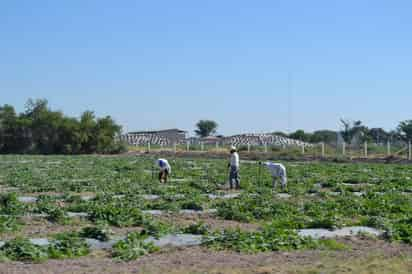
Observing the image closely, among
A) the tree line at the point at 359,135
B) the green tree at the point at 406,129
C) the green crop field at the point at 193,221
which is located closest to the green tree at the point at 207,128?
the tree line at the point at 359,135

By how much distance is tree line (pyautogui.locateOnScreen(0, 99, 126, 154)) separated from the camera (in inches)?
2830

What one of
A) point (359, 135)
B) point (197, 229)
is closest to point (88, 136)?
point (359, 135)

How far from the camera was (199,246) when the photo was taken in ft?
37.8

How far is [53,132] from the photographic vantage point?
74188 millimetres

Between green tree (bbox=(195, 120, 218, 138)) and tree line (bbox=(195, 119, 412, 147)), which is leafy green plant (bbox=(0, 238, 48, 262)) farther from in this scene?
green tree (bbox=(195, 120, 218, 138))

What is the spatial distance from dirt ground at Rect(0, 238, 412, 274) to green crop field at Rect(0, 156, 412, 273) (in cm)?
15

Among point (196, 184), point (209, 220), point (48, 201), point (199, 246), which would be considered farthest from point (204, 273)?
point (196, 184)

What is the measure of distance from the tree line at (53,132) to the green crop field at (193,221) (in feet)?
160

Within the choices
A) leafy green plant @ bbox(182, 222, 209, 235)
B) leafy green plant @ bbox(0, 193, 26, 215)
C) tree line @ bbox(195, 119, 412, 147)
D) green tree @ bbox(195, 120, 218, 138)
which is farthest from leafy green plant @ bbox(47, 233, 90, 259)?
green tree @ bbox(195, 120, 218, 138)

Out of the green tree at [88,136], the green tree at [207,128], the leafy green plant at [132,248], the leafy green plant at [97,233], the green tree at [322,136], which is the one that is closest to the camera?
the leafy green plant at [132,248]

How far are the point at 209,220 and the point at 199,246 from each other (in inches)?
136

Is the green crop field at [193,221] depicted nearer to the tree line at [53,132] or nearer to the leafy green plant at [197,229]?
the leafy green plant at [197,229]

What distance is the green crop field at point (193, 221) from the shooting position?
36.2 feet

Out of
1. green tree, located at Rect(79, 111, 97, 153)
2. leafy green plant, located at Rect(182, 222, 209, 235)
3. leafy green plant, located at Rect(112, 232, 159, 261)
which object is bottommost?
leafy green plant, located at Rect(112, 232, 159, 261)
